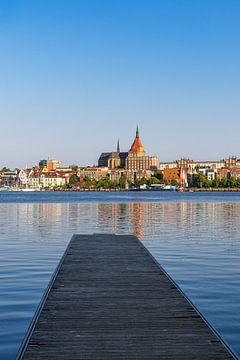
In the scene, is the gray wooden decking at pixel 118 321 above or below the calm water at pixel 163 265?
above

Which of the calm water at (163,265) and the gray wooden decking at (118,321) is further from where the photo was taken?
the calm water at (163,265)

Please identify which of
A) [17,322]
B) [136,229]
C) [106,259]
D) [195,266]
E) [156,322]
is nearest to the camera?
[156,322]

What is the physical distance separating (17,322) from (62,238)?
19062 mm

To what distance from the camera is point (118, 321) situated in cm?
1041

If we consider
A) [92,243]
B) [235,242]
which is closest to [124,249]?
[92,243]

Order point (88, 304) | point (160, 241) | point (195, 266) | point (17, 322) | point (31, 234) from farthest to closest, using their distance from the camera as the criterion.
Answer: point (31, 234), point (160, 241), point (195, 266), point (17, 322), point (88, 304)

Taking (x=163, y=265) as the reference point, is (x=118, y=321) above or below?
above

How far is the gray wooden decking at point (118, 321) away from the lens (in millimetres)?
8562

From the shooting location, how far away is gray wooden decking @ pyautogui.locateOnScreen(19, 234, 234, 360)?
8.56 m

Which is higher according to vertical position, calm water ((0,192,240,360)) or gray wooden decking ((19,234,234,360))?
gray wooden decking ((19,234,234,360))

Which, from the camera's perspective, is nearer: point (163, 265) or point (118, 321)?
point (118, 321)

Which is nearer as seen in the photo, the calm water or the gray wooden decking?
the gray wooden decking

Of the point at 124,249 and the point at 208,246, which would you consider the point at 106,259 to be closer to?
the point at 124,249

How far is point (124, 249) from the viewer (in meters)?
22.4
